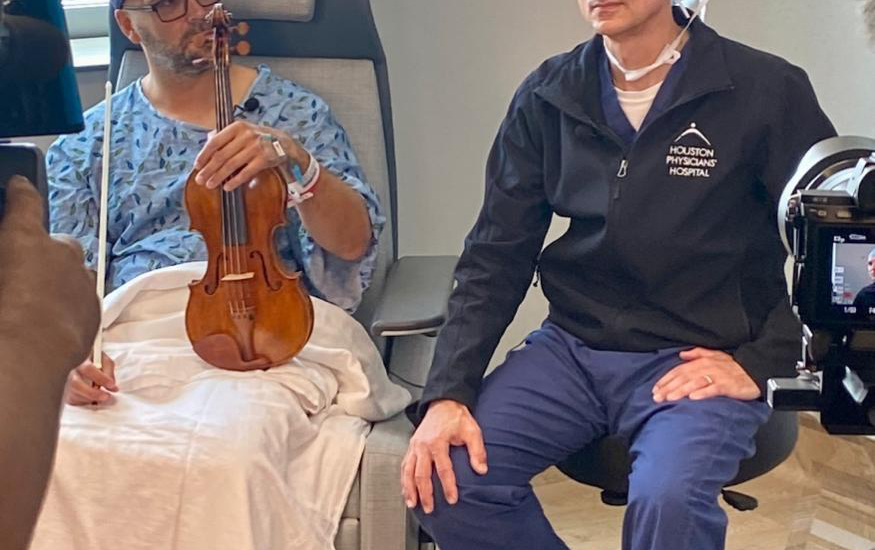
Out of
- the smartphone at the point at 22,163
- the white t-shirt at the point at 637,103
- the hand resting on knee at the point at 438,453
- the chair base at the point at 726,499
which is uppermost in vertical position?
the smartphone at the point at 22,163

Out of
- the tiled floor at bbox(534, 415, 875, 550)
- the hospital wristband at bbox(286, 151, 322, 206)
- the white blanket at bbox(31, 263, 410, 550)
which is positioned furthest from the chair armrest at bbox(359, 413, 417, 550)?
the tiled floor at bbox(534, 415, 875, 550)

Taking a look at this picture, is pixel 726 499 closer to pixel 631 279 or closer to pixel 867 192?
pixel 631 279

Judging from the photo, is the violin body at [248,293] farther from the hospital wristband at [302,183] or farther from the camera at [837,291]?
the camera at [837,291]

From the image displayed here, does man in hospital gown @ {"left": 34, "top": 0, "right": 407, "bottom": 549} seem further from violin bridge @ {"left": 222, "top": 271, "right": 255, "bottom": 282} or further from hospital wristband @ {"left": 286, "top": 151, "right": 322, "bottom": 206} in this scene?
violin bridge @ {"left": 222, "top": 271, "right": 255, "bottom": 282}

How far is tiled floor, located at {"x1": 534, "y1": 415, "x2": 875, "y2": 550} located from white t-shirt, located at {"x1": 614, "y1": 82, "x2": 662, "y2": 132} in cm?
94

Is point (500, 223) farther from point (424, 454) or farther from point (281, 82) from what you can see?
point (281, 82)

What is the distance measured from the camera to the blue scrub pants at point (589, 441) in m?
1.35

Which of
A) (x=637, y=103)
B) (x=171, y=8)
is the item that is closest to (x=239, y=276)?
(x=171, y=8)

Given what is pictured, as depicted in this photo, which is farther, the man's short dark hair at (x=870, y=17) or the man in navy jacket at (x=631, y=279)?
the man in navy jacket at (x=631, y=279)

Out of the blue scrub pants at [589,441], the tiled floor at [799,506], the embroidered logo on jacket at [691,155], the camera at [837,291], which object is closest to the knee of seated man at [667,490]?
the blue scrub pants at [589,441]

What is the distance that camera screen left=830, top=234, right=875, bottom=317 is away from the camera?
3.26 ft

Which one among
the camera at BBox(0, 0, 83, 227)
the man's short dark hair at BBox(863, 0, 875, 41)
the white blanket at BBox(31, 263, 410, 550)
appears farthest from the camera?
the white blanket at BBox(31, 263, 410, 550)

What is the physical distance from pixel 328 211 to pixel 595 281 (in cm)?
45

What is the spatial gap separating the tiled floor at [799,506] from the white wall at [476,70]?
1.40 feet
